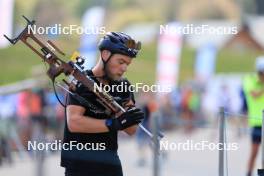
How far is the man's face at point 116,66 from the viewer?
5477 millimetres

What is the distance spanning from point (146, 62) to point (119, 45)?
1544 inches

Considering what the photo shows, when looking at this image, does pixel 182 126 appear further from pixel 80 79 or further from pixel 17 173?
pixel 80 79

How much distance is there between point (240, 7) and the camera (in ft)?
181

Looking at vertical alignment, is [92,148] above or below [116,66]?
below

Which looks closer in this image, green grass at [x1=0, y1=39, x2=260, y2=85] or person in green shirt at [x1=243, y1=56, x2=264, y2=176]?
person in green shirt at [x1=243, y1=56, x2=264, y2=176]

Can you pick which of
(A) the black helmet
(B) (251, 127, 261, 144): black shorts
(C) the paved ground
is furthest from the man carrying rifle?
(B) (251, 127, 261, 144): black shorts

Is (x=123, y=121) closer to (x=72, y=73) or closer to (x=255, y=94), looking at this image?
(x=72, y=73)

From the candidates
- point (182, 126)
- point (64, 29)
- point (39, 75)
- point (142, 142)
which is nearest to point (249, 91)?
point (64, 29)

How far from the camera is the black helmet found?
5500 millimetres

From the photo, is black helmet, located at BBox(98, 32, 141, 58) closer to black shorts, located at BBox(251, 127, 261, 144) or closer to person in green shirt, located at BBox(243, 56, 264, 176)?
black shorts, located at BBox(251, 127, 261, 144)

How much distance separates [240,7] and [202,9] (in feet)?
7.92

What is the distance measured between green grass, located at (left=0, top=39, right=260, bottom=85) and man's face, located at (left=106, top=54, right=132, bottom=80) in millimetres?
20318

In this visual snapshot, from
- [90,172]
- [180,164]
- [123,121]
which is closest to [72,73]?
[123,121]

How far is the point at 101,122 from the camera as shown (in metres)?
5.34
